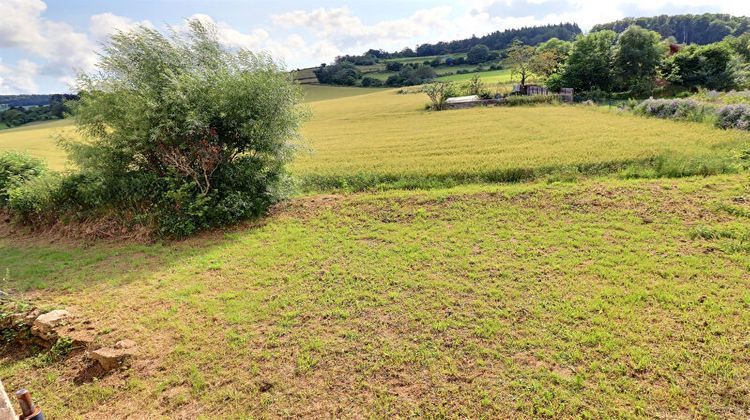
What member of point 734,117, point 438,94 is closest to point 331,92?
point 438,94

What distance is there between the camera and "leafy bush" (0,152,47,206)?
13750 mm

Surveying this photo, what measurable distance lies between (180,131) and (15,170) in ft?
29.5

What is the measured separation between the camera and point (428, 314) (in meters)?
6.45

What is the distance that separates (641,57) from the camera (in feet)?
139

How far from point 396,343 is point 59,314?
20.5ft

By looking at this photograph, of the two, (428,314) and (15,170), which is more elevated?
(15,170)

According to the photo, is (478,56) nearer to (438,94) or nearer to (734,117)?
(438,94)

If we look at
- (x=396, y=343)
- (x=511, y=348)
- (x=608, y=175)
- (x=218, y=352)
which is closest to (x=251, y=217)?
(x=218, y=352)

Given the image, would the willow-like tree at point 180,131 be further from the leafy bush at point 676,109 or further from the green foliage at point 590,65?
the green foliage at point 590,65

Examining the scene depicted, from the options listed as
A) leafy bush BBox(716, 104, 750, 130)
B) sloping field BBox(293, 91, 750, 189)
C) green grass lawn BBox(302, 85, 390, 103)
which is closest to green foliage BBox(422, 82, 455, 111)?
sloping field BBox(293, 91, 750, 189)

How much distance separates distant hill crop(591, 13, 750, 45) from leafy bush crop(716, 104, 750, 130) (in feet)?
364

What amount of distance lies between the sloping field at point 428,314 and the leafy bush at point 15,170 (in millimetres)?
4817

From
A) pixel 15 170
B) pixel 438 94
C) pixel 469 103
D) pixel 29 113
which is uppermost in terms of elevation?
pixel 29 113

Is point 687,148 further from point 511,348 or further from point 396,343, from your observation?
point 396,343
